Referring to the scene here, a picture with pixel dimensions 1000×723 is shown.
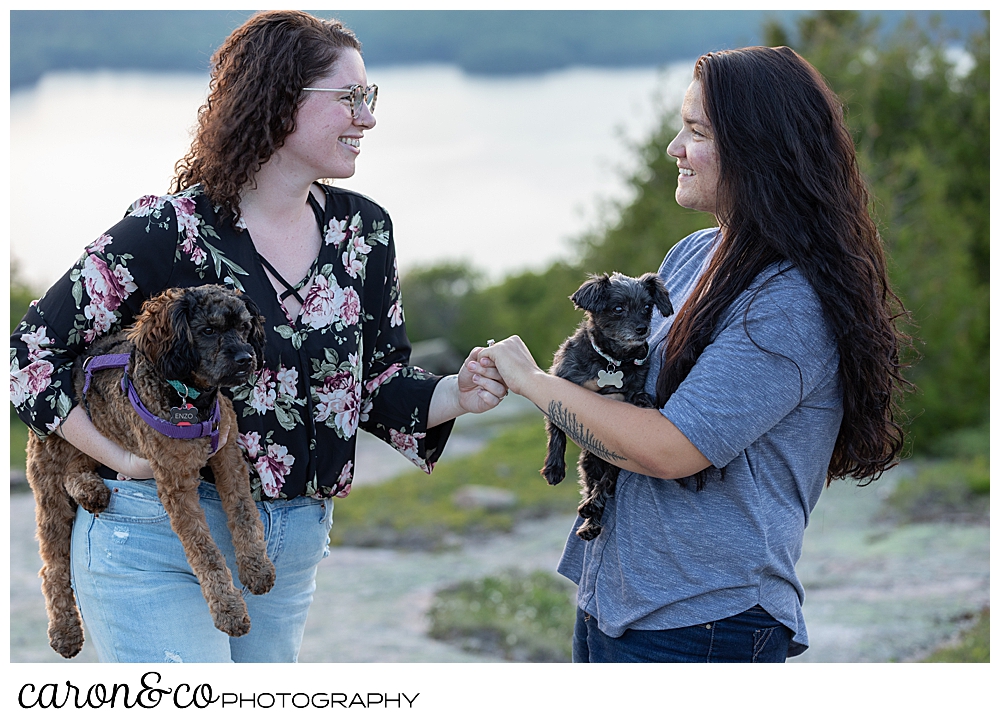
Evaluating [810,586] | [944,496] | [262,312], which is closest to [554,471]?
[262,312]

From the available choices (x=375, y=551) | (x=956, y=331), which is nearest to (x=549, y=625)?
(x=375, y=551)

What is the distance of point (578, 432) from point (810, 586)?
7637 millimetres

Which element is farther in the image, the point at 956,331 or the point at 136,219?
the point at 956,331

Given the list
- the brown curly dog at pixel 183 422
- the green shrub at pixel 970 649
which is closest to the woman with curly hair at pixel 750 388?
the brown curly dog at pixel 183 422

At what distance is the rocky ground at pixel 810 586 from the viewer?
8070mm

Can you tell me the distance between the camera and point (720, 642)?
9.63 feet

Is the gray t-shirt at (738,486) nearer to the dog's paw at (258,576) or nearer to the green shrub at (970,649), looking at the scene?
the dog's paw at (258,576)

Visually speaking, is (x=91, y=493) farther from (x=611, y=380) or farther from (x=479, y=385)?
(x=611, y=380)

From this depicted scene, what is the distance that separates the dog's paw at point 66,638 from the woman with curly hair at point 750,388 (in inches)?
77.7

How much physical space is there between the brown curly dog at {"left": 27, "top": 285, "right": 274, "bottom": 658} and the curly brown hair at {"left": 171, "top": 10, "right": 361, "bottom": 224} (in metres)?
0.43

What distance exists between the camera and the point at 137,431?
321 cm

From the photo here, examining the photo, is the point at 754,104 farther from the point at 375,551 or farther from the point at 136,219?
the point at 375,551

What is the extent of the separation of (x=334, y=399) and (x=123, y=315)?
793mm

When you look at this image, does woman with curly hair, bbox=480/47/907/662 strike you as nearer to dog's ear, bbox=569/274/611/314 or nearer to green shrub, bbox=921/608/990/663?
dog's ear, bbox=569/274/611/314
